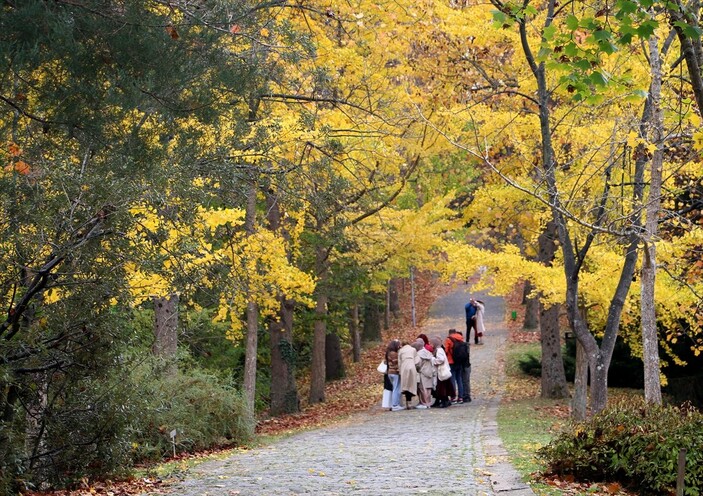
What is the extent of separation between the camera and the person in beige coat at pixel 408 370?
22.6 meters

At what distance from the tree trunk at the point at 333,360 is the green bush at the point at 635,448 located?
883 inches

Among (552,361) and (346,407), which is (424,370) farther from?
(552,361)

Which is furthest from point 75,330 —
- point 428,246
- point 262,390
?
point 262,390

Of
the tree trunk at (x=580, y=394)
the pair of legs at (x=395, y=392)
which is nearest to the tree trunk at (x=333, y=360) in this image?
the pair of legs at (x=395, y=392)

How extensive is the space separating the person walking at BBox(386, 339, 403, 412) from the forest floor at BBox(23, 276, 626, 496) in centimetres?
131

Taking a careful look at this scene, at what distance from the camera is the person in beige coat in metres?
22.6

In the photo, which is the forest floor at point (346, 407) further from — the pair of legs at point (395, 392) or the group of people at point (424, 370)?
the group of people at point (424, 370)

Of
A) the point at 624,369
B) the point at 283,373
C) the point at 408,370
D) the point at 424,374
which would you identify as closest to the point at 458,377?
the point at 424,374

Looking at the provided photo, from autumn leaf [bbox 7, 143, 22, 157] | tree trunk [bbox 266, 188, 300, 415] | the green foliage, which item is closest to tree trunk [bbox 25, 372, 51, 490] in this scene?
autumn leaf [bbox 7, 143, 22, 157]

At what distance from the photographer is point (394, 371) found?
896 inches

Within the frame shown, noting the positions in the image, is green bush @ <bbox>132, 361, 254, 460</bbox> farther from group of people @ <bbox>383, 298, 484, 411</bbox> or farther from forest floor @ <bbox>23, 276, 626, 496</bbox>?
group of people @ <bbox>383, 298, 484, 411</bbox>

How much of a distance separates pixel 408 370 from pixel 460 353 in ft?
4.54

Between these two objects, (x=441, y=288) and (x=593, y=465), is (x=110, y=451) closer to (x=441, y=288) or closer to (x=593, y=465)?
(x=593, y=465)

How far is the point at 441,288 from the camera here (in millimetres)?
63938
